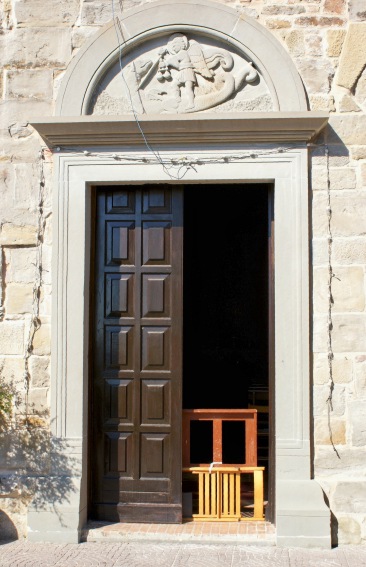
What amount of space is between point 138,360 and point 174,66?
7.67ft

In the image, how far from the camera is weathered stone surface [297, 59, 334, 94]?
18.1ft

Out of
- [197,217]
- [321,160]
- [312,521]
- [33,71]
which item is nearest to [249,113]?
[321,160]

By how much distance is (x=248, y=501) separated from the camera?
6246 mm

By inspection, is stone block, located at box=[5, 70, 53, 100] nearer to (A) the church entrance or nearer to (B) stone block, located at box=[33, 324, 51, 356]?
(A) the church entrance

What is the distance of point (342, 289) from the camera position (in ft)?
17.8

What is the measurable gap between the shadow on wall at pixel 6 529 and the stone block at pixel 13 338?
1235 mm

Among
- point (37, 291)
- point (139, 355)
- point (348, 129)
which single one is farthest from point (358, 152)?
point (37, 291)

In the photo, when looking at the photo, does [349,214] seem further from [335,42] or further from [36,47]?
[36,47]

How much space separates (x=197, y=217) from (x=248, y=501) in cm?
404

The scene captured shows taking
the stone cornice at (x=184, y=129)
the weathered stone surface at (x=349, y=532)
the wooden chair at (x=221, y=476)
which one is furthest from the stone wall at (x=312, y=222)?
the wooden chair at (x=221, y=476)

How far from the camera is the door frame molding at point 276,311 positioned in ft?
17.4

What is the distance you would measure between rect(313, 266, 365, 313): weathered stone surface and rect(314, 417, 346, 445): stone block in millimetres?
824

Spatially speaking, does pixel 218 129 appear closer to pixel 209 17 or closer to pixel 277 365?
pixel 209 17

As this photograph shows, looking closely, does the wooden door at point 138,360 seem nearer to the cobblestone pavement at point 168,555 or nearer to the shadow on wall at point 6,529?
the cobblestone pavement at point 168,555
